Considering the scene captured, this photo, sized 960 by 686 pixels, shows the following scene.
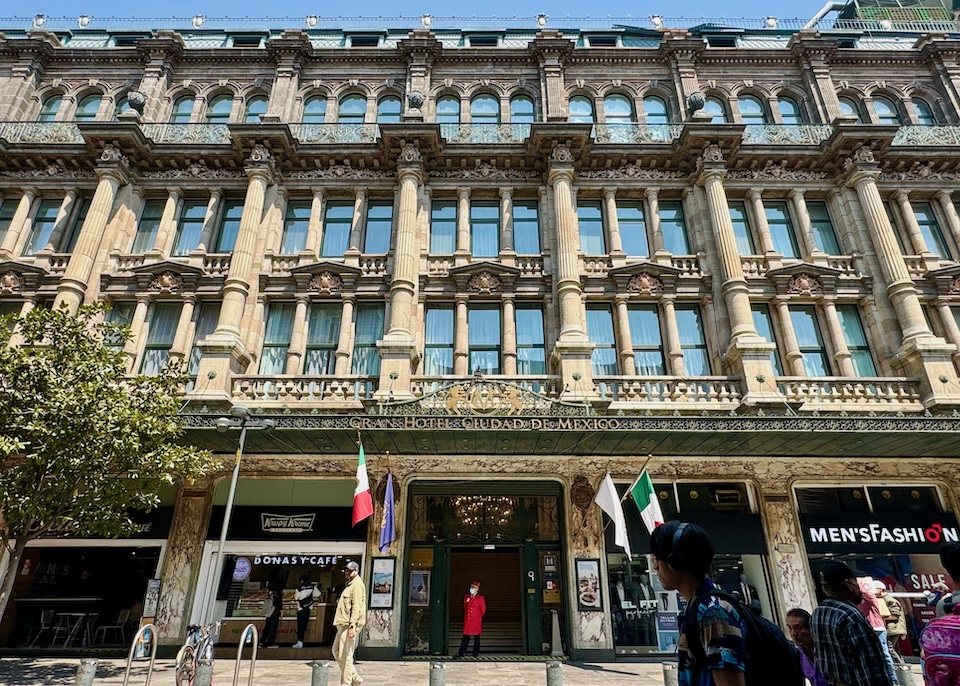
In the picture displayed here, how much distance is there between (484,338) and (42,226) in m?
15.2

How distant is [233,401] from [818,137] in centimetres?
2069

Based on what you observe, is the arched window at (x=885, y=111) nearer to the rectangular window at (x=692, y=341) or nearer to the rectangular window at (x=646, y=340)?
the rectangular window at (x=692, y=341)

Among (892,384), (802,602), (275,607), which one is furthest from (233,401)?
(892,384)

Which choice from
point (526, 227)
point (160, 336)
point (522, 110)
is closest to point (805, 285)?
point (526, 227)

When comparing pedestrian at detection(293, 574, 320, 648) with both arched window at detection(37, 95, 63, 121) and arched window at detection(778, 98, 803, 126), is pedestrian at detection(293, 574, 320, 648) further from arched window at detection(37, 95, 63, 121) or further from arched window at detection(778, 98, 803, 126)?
arched window at detection(778, 98, 803, 126)

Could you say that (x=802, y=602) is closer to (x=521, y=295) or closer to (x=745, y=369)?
(x=745, y=369)

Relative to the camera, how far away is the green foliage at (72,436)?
9969 millimetres

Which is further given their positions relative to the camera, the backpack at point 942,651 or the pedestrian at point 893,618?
the pedestrian at point 893,618

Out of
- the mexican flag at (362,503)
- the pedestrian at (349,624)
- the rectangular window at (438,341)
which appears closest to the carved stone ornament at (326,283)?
the rectangular window at (438,341)

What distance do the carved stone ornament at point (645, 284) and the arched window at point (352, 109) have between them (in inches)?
467

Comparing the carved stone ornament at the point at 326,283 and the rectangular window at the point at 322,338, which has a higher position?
the carved stone ornament at the point at 326,283

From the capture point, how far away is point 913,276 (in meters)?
16.8

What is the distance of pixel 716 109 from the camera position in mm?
20844

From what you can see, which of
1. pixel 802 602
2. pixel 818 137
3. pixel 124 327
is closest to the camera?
pixel 124 327
